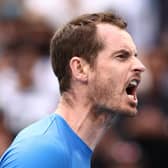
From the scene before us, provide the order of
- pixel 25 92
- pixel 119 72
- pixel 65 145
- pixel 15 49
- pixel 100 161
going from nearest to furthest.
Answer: pixel 65 145 → pixel 119 72 → pixel 100 161 → pixel 25 92 → pixel 15 49

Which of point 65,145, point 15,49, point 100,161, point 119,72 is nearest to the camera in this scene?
point 65,145

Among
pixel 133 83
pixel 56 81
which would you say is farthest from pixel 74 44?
pixel 56 81

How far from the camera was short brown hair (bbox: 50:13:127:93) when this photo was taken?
4.45 m

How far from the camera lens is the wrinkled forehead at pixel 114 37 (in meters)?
4.46

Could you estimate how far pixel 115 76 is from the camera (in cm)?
443

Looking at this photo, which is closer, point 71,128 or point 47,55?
point 71,128

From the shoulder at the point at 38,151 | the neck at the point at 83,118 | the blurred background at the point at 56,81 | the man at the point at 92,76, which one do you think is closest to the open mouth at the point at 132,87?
the man at the point at 92,76

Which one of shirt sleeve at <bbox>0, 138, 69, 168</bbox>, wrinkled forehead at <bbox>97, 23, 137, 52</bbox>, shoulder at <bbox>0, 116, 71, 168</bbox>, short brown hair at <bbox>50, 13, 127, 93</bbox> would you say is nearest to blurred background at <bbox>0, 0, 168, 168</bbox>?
short brown hair at <bbox>50, 13, 127, 93</bbox>

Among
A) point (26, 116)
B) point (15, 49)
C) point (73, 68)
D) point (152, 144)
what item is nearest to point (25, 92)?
point (26, 116)

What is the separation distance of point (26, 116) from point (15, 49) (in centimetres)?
125

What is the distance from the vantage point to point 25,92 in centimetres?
809

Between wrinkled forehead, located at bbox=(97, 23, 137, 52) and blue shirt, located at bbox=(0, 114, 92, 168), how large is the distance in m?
0.54

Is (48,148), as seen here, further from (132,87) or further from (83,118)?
(132,87)

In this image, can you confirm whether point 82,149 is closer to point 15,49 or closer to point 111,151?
point 111,151
